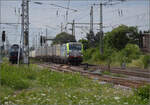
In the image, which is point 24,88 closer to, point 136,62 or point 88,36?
point 136,62

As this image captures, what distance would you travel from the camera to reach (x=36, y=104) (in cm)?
719

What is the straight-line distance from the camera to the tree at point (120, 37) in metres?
43.1

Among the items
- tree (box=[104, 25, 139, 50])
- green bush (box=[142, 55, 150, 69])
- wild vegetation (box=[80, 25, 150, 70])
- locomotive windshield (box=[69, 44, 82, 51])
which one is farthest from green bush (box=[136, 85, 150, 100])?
tree (box=[104, 25, 139, 50])

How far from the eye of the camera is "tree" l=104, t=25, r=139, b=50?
43.1 metres

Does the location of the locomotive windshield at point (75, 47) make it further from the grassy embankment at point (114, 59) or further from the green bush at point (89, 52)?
the green bush at point (89, 52)

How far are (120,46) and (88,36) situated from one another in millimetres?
6575

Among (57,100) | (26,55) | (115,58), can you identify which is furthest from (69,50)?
(57,100)

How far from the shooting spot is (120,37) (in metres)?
43.8

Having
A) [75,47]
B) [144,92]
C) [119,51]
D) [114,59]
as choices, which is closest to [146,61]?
[114,59]

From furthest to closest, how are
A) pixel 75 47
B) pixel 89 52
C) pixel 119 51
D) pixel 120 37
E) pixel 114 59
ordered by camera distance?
pixel 120 37, pixel 89 52, pixel 119 51, pixel 114 59, pixel 75 47

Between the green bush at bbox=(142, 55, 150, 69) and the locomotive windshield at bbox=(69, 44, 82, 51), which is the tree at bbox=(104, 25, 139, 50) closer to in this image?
the locomotive windshield at bbox=(69, 44, 82, 51)

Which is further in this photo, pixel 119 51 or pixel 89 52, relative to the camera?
pixel 89 52

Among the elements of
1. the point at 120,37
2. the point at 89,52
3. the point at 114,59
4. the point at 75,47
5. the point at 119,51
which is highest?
the point at 120,37

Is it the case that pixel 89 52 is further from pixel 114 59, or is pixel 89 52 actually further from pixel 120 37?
pixel 120 37
